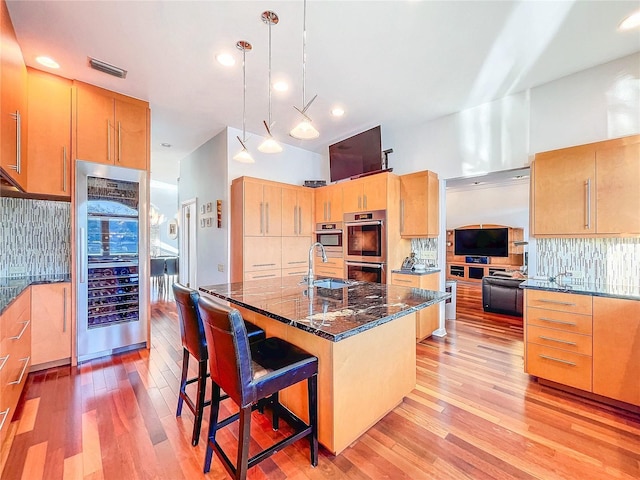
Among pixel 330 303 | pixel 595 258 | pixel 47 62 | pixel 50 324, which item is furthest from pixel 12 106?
pixel 595 258

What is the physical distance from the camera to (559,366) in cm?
239

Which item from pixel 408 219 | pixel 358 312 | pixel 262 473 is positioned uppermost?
pixel 408 219

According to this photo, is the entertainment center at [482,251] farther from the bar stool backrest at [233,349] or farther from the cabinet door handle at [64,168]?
the cabinet door handle at [64,168]

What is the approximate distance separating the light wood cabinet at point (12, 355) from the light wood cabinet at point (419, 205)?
380 cm

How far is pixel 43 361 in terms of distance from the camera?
8.94 ft

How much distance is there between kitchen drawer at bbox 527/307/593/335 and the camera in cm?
225

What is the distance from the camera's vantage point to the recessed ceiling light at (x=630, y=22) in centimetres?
206

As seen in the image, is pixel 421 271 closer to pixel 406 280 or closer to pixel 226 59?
pixel 406 280

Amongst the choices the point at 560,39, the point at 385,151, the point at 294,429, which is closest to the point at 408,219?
the point at 385,151

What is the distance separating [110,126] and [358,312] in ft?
11.0

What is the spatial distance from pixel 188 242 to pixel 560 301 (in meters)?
6.09

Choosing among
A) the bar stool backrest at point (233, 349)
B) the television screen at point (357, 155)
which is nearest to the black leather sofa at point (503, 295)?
the television screen at point (357, 155)

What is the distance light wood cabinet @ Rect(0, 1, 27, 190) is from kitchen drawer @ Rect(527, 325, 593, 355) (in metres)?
4.35

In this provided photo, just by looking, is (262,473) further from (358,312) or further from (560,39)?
(560,39)
